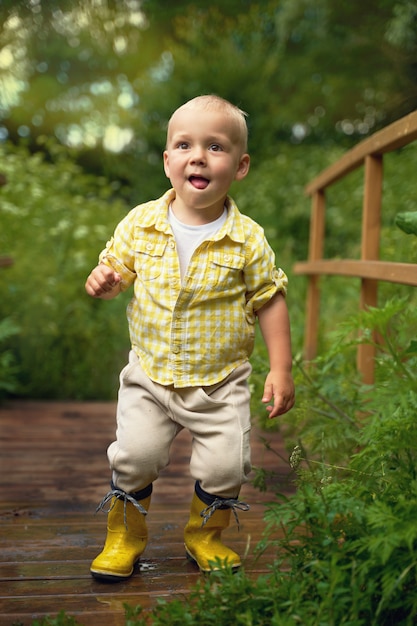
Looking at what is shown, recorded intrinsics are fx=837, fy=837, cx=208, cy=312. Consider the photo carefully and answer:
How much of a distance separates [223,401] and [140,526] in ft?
1.40

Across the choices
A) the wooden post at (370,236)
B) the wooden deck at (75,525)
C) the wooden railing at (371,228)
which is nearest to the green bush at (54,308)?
the wooden deck at (75,525)

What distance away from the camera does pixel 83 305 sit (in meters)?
5.28

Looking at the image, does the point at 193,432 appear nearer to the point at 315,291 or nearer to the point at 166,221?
the point at 166,221

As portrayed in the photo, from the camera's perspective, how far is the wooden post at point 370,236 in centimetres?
332

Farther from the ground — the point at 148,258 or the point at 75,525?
the point at 148,258

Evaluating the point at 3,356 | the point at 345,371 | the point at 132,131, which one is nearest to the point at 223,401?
the point at 345,371

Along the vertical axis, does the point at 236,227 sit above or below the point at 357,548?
above

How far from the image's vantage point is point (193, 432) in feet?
7.37

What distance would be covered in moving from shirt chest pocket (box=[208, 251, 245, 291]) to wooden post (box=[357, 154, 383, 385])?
1212mm

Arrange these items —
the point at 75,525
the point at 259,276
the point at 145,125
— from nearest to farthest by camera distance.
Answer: the point at 259,276 → the point at 75,525 → the point at 145,125

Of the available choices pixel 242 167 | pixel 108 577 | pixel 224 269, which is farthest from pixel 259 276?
pixel 108 577

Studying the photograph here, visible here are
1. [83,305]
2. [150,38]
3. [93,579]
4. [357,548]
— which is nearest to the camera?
[357,548]

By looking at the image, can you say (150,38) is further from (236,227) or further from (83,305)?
(236,227)

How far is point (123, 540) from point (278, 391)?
586 millimetres
